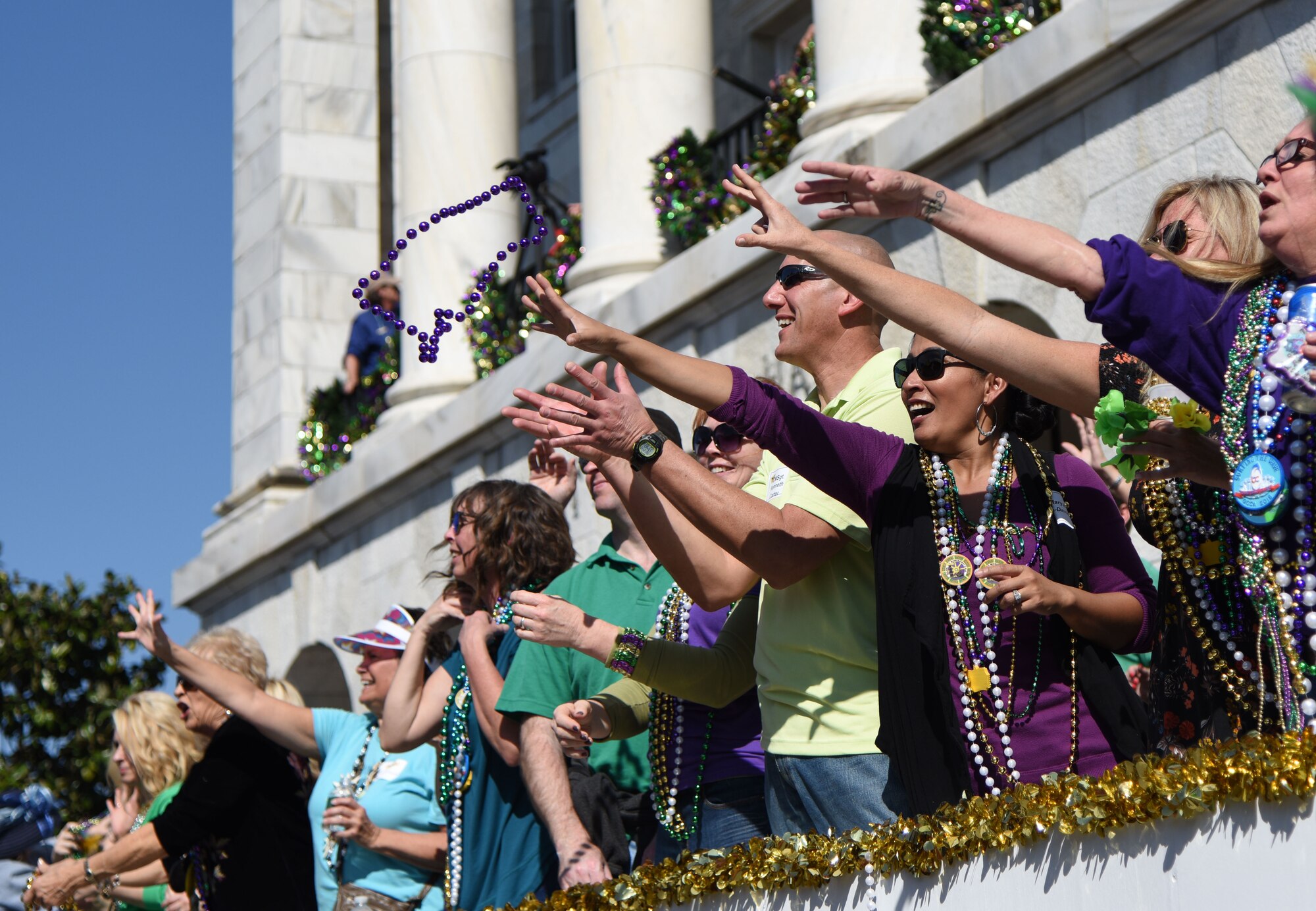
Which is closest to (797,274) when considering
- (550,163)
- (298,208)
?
(298,208)

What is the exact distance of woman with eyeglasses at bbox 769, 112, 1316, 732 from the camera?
310 cm

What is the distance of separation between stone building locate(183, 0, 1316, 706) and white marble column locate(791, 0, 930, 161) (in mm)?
14

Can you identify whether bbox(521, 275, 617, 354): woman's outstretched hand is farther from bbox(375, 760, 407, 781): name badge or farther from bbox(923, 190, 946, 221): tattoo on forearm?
bbox(375, 760, 407, 781): name badge

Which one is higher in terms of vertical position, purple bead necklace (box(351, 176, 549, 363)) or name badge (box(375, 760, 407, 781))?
purple bead necklace (box(351, 176, 549, 363))

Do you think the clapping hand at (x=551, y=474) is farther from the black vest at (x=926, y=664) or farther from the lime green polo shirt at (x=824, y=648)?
the black vest at (x=926, y=664)

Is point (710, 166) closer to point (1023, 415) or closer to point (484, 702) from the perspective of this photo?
point (484, 702)

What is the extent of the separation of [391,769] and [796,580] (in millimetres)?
2663

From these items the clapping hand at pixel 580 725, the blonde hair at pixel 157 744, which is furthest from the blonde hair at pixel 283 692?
the clapping hand at pixel 580 725

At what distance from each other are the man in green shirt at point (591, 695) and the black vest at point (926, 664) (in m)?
1.10

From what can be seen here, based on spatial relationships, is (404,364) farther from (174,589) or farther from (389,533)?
(174,589)

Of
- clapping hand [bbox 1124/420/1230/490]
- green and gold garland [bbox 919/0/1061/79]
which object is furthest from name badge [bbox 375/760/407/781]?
green and gold garland [bbox 919/0/1061/79]

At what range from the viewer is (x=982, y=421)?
411 centimetres

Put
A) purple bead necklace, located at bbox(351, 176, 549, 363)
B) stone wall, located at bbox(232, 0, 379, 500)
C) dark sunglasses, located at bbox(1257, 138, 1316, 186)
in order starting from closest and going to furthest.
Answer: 1. dark sunglasses, located at bbox(1257, 138, 1316, 186)
2. purple bead necklace, located at bbox(351, 176, 549, 363)
3. stone wall, located at bbox(232, 0, 379, 500)

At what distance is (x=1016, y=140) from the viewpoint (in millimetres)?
7930
